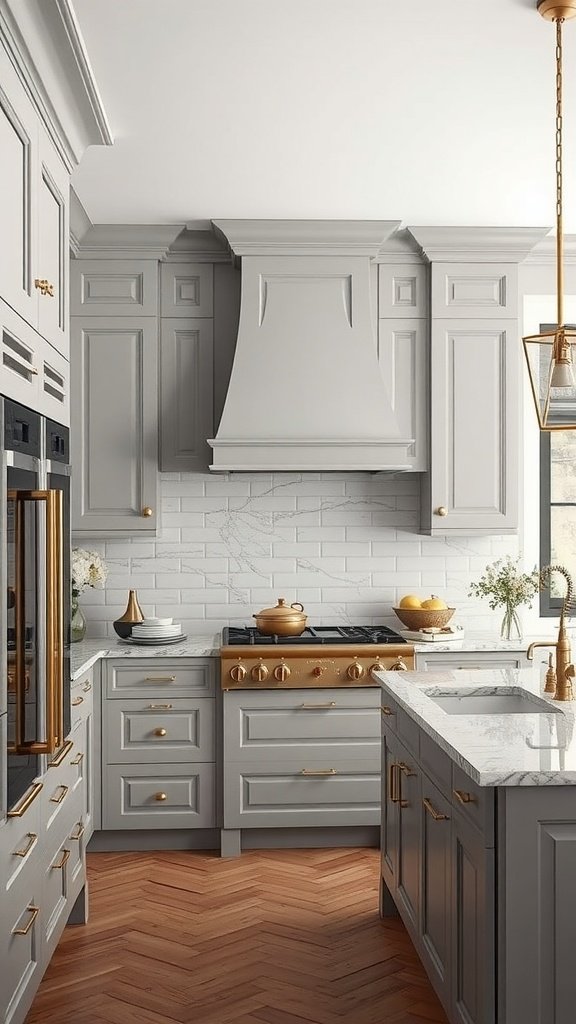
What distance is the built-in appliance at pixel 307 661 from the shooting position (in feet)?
14.3

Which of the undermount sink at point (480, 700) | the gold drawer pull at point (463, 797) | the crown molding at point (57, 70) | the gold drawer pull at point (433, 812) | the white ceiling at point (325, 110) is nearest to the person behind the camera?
the gold drawer pull at point (463, 797)

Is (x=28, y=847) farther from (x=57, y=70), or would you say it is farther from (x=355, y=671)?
(x=57, y=70)

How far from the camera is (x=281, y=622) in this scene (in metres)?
4.59

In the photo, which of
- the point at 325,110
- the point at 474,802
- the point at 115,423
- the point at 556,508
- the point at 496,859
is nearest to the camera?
the point at 496,859

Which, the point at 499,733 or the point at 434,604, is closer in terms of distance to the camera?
the point at 499,733

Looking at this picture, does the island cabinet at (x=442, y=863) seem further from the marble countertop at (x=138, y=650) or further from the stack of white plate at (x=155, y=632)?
the stack of white plate at (x=155, y=632)

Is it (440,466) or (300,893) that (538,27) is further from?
(300,893)

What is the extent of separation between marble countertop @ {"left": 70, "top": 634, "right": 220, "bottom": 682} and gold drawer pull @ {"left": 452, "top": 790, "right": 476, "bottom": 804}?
2.13m

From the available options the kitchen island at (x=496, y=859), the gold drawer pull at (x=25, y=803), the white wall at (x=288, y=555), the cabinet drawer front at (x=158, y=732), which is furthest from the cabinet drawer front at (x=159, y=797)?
the gold drawer pull at (x=25, y=803)

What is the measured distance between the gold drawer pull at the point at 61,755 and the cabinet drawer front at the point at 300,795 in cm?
132

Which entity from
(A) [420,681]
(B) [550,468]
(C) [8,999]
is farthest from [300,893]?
(B) [550,468]

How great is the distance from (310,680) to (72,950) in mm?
1517

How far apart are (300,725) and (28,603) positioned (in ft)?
7.22

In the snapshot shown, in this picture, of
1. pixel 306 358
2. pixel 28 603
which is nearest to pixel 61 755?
pixel 28 603
